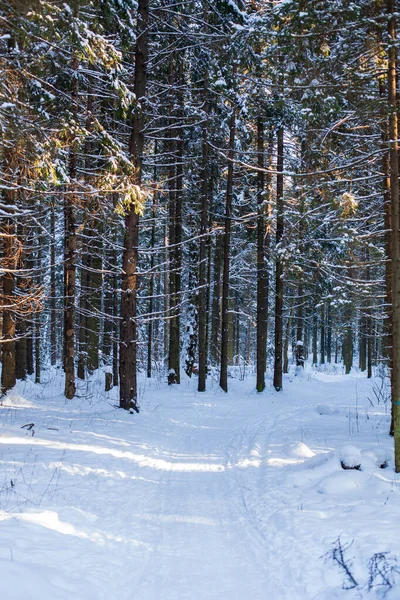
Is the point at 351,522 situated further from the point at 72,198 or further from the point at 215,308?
the point at 215,308

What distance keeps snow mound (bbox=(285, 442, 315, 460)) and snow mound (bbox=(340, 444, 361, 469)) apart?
1.36 m

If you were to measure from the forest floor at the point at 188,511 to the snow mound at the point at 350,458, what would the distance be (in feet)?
0.37

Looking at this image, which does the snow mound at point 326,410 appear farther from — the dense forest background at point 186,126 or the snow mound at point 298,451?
the snow mound at point 298,451

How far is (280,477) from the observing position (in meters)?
7.36

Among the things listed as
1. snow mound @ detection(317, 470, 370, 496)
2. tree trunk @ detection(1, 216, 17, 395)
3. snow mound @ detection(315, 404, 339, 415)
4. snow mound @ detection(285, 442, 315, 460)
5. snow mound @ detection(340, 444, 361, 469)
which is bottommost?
snow mound @ detection(315, 404, 339, 415)

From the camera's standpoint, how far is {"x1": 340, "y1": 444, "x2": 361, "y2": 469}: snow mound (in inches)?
283

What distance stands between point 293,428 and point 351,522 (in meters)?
6.84

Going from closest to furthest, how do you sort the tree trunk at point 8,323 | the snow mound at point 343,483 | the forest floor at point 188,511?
the forest floor at point 188,511
the snow mound at point 343,483
the tree trunk at point 8,323

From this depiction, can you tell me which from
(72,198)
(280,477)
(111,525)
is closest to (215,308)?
(72,198)

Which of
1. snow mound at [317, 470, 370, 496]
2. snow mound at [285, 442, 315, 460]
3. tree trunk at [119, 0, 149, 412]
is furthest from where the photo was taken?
tree trunk at [119, 0, 149, 412]

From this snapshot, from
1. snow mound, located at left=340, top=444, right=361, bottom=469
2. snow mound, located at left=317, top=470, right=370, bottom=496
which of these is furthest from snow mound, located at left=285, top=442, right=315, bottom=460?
snow mound, located at left=317, top=470, right=370, bottom=496

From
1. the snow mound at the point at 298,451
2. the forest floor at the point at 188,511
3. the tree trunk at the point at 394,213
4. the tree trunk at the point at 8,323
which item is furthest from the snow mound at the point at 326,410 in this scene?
the tree trunk at the point at 8,323

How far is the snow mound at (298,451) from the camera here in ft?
28.3

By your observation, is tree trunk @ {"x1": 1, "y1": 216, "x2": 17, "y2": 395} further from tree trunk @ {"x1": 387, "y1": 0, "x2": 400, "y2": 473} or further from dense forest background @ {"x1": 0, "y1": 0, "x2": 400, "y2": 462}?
tree trunk @ {"x1": 387, "y1": 0, "x2": 400, "y2": 473}
